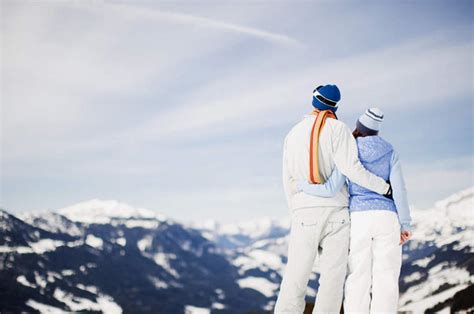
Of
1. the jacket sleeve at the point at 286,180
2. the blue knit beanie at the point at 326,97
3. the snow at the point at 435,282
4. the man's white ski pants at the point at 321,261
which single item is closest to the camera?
the man's white ski pants at the point at 321,261

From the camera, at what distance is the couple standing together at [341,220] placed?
5414 millimetres

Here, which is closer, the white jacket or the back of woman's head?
the white jacket

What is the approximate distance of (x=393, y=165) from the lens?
18.9ft

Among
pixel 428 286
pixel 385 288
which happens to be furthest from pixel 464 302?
pixel 385 288

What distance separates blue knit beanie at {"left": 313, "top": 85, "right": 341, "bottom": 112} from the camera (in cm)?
575

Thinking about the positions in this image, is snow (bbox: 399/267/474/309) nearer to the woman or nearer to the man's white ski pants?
the woman

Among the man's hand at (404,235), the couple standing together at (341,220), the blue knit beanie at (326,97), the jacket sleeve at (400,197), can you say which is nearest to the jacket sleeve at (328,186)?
the couple standing together at (341,220)

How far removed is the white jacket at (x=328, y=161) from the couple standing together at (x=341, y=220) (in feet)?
0.04

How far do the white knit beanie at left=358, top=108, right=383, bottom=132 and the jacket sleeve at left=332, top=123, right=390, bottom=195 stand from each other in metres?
0.55

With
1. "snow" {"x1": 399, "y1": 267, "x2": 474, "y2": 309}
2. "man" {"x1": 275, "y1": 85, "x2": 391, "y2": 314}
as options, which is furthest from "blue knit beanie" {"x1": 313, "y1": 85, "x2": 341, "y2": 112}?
"snow" {"x1": 399, "y1": 267, "x2": 474, "y2": 309}

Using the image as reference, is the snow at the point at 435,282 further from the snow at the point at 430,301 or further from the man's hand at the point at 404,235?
the man's hand at the point at 404,235

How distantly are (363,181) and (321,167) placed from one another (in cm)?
50

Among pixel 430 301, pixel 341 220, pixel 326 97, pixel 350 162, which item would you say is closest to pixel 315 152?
pixel 350 162

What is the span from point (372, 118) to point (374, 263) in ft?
5.79
